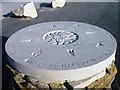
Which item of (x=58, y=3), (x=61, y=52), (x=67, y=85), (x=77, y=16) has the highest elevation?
(x=61, y=52)

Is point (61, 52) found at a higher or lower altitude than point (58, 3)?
higher

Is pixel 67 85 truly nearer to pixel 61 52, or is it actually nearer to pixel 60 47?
pixel 61 52

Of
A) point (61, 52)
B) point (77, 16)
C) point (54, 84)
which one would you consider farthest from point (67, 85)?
point (77, 16)

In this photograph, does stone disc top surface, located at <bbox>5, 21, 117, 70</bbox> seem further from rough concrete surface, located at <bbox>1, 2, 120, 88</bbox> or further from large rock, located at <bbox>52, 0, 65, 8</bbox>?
large rock, located at <bbox>52, 0, 65, 8</bbox>

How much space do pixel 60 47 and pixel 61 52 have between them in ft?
0.46

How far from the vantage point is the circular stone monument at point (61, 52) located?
13.2 ft

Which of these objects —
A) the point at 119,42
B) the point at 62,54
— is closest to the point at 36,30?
the point at 62,54

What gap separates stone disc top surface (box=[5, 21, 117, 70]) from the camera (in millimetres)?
4121

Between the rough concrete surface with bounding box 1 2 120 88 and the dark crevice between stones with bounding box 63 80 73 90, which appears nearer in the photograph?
the dark crevice between stones with bounding box 63 80 73 90

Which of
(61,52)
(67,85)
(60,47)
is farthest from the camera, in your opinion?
(60,47)

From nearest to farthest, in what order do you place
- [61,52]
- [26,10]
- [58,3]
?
1. [61,52]
2. [26,10]
3. [58,3]

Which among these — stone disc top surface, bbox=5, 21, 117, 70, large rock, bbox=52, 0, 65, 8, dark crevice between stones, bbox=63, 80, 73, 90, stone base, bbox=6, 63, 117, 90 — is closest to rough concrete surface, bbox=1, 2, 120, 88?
large rock, bbox=52, 0, 65, 8

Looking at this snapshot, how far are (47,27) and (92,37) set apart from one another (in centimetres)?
84

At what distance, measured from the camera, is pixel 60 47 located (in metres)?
4.44
